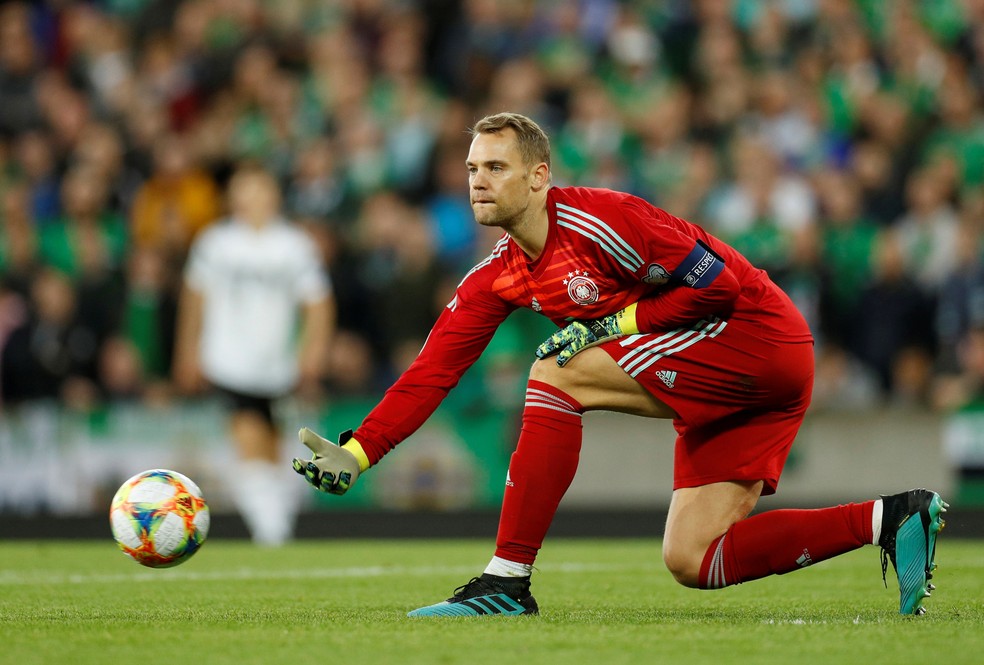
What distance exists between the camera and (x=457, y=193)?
1369 cm

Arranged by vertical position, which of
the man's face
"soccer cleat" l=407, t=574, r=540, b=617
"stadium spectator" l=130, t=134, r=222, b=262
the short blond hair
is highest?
"stadium spectator" l=130, t=134, r=222, b=262

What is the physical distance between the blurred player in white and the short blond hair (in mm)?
5665

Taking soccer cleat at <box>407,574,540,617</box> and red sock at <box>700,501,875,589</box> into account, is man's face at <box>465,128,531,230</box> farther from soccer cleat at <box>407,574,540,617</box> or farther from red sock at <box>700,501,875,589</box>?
red sock at <box>700,501,875,589</box>

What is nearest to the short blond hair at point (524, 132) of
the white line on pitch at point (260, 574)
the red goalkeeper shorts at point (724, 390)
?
the red goalkeeper shorts at point (724, 390)

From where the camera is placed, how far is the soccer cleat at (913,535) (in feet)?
17.2

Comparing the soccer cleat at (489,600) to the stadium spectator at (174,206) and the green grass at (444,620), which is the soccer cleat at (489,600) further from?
the stadium spectator at (174,206)

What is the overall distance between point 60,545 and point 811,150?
7163 millimetres

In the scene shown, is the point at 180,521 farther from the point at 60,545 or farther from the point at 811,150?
the point at 811,150

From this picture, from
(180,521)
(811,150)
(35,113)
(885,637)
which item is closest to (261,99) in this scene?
(35,113)

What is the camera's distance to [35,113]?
15.6 m

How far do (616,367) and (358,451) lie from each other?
978mm

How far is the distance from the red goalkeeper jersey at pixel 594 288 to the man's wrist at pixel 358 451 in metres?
0.03

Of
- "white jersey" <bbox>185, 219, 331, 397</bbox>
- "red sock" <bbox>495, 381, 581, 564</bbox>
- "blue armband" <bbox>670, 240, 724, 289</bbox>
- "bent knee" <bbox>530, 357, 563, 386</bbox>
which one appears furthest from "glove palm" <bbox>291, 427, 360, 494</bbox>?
"white jersey" <bbox>185, 219, 331, 397</bbox>

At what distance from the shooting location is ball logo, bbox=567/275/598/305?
5484mm
